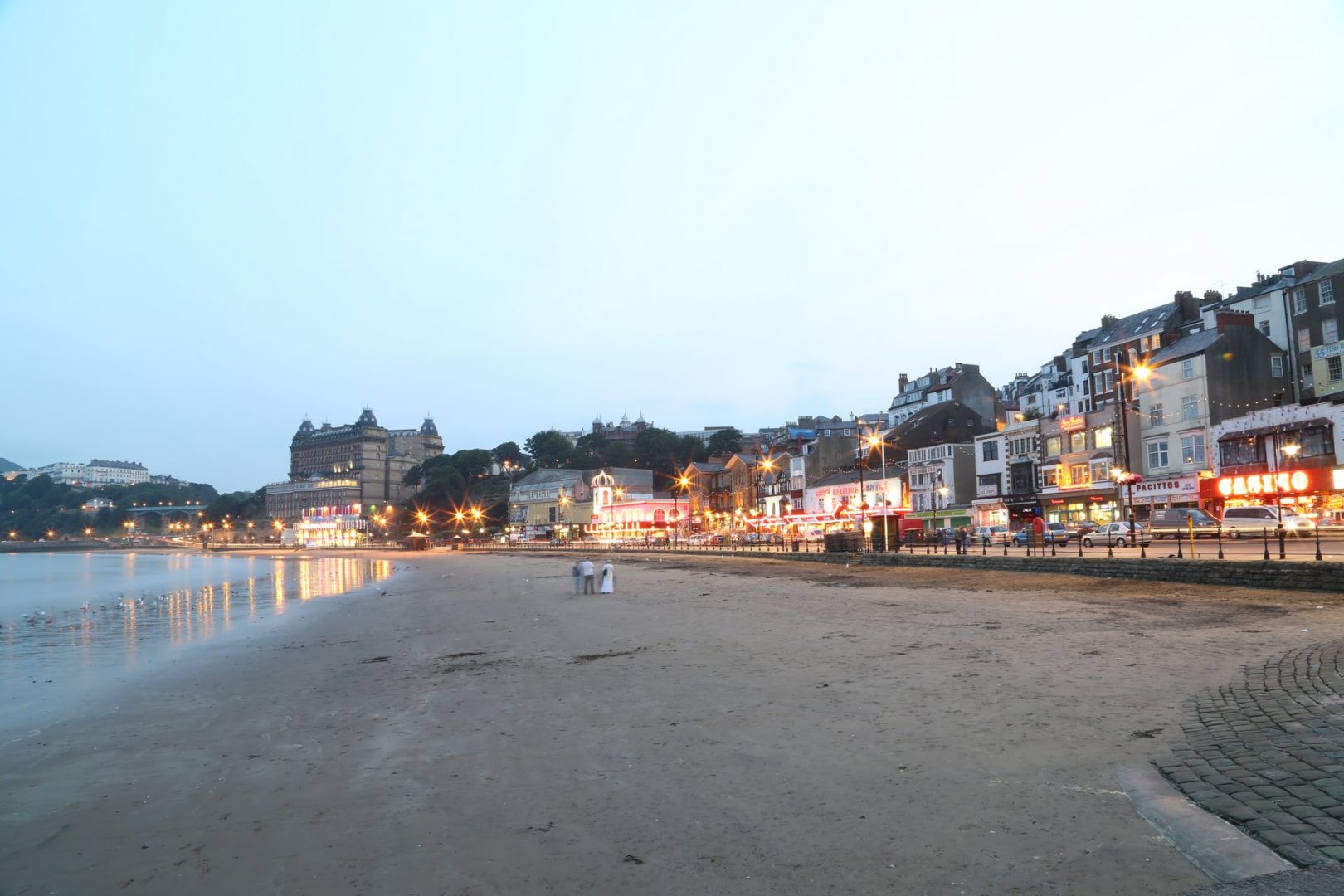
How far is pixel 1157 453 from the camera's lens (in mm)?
60156

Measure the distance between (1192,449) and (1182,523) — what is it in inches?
662

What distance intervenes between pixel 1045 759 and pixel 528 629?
1626cm

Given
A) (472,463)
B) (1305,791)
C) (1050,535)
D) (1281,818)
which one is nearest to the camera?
(1281,818)

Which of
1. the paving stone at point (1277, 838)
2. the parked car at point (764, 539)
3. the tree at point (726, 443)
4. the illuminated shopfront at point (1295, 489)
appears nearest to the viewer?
the paving stone at point (1277, 838)

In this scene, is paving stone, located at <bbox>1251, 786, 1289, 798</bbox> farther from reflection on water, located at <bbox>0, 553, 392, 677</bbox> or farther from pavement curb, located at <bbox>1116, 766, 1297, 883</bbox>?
reflection on water, located at <bbox>0, 553, 392, 677</bbox>

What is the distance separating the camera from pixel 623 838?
664cm

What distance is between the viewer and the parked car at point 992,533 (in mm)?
57406

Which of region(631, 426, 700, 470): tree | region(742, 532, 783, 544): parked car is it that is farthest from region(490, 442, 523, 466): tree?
region(742, 532, 783, 544): parked car

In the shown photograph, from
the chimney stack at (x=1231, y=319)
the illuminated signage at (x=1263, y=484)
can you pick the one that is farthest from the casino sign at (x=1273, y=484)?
the chimney stack at (x=1231, y=319)

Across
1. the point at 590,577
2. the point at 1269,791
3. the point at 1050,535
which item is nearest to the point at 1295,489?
the point at 1050,535

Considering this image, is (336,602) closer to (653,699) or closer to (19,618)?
(19,618)

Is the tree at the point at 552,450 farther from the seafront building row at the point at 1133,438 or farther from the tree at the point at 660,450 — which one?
the seafront building row at the point at 1133,438

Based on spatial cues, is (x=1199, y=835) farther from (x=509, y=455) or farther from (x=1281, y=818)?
(x=509, y=455)

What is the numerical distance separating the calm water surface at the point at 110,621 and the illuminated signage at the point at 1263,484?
51.9 metres
